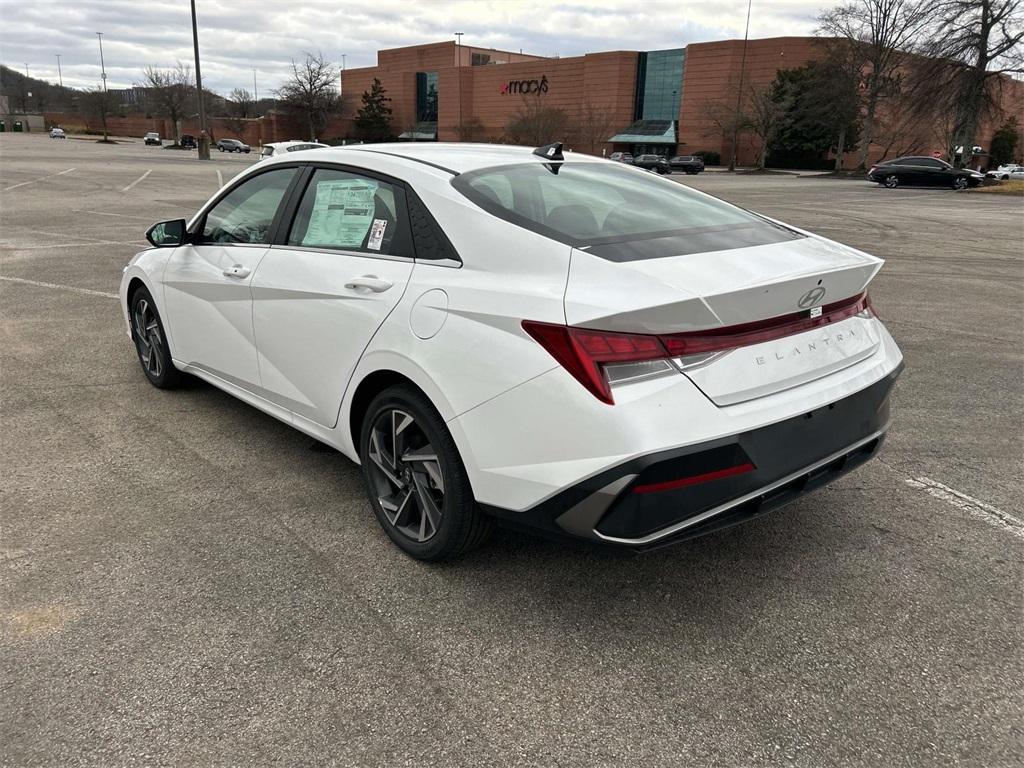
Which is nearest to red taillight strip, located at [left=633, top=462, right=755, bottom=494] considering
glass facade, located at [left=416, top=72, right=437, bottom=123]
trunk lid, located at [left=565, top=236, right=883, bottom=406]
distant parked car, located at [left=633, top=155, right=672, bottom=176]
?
trunk lid, located at [left=565, top=236, right=883, bottom=406]

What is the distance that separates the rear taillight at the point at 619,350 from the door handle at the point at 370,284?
A: 788 mm

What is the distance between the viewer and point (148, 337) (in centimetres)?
501

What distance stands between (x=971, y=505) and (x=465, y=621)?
99.4 inches

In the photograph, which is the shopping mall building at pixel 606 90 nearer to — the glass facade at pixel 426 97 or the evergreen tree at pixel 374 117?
the glass facade at pixel 426 97

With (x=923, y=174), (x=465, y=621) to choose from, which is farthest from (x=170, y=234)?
(x=923, y=174)

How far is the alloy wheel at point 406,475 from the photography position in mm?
2879

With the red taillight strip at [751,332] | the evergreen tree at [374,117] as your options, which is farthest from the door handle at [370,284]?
the evergreen tree at [374,117]

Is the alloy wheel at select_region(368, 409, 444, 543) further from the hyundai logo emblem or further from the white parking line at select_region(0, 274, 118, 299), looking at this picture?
the white parking line at select_region(0, 274, 118, 299)

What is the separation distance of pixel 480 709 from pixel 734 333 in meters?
→ 1.40

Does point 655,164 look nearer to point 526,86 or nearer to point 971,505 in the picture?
point 526,86

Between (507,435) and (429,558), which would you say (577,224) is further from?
(429,558)

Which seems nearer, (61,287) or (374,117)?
(61,287)

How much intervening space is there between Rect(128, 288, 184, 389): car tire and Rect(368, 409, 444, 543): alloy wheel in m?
2.37

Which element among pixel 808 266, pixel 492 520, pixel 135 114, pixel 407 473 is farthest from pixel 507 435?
pixel 135 114
